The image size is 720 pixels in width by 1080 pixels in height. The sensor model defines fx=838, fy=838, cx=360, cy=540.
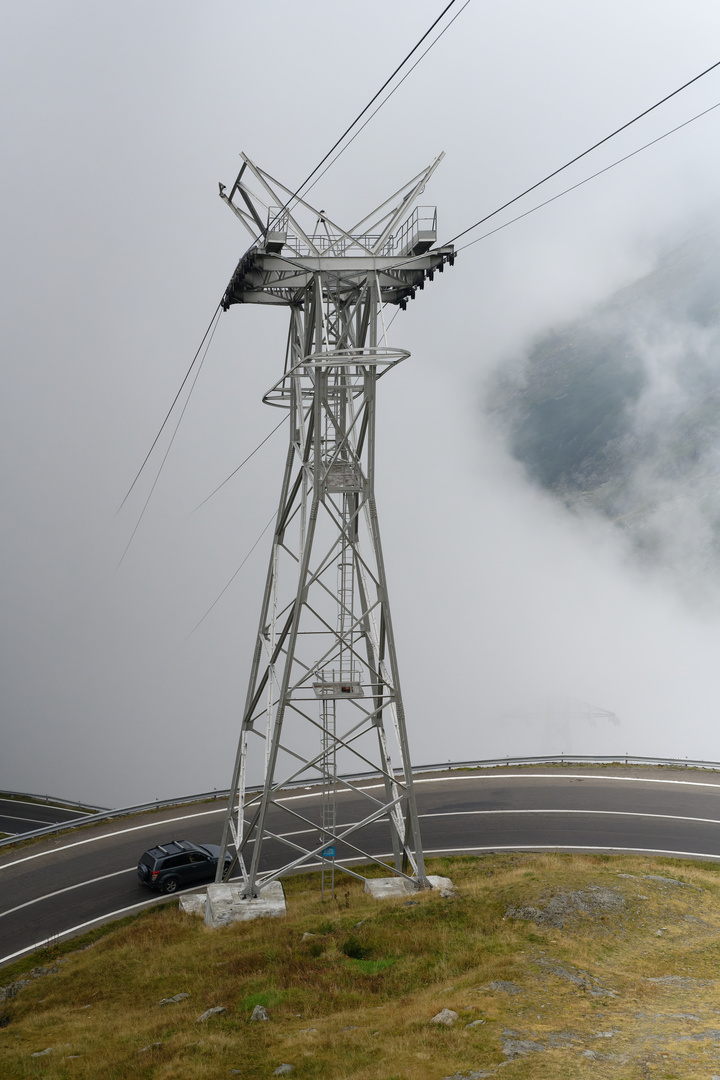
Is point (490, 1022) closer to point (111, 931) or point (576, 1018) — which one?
point (576, 1018)

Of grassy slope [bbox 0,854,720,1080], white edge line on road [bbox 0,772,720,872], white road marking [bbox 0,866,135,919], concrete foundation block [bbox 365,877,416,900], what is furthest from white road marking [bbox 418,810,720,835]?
white road marking [bbox 0,866,135,919]

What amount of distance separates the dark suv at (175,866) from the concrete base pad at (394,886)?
6.34 metres

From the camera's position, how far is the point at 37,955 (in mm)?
23703

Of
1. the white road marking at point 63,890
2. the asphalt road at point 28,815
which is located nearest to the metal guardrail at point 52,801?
the asphalt road at point 28,815

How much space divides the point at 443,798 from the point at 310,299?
2258cm

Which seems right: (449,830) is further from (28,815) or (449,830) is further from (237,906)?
(28,815)

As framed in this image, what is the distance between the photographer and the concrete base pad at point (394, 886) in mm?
22859

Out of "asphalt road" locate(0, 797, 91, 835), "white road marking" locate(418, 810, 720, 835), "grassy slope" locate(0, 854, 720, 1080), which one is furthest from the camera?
"asphalt road" locate(0, 797, 91, 835)

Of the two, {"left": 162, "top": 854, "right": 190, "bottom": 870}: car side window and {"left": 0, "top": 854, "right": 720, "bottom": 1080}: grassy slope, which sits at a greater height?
{"left": 162, "top": 854, "right": 190, "bottom": 870}: car side window

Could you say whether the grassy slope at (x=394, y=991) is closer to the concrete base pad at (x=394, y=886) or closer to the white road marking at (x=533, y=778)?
the concrete base pad at (x=394, y=886)

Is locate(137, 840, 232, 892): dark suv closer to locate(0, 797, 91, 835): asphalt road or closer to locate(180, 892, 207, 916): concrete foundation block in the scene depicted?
locate(180, 892, 207, 916): concrete foundation block

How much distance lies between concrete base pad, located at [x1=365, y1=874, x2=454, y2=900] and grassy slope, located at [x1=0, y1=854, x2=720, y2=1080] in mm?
682

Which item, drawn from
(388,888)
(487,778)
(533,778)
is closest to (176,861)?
(388,888)

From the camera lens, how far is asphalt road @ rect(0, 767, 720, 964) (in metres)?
27.5
